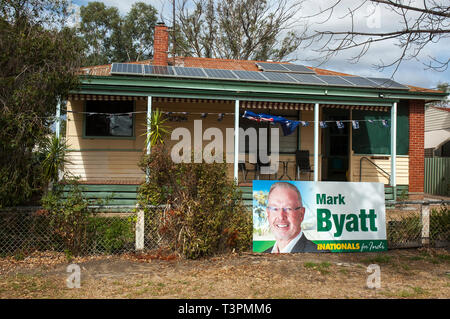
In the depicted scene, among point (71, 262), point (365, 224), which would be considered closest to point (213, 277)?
point (71, 262)

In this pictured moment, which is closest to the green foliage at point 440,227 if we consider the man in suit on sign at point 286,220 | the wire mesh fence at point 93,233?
the man in suit on sign at point 286,220

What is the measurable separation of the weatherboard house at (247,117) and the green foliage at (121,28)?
2426 centimetres

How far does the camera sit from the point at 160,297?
14.9 ft

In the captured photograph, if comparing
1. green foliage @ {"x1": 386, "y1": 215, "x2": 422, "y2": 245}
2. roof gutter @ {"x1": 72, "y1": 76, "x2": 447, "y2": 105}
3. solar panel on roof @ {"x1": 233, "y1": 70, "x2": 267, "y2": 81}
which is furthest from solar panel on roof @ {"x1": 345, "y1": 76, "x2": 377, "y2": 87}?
green foliage @ {"x1": 386, "y1": 215, "x2": 422, "y2": 245}

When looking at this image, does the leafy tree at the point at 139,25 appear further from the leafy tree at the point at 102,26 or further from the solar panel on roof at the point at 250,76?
the solar panel on roof at the point at 250,76

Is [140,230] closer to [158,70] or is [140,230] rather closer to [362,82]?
[158,70]

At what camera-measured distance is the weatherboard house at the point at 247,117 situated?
9.79 m

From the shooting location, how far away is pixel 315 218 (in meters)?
6.52

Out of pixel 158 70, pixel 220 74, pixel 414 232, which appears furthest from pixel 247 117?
pixel 414 232

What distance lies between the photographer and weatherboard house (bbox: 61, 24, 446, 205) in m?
9.79

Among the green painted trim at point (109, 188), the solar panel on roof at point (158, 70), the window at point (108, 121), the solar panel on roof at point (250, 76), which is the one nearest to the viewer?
the green painted trim at point (109, 188)

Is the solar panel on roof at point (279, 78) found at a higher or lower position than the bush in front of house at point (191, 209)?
higher

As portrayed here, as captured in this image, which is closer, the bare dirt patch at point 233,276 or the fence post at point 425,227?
the bare dirt patch at point 233,276

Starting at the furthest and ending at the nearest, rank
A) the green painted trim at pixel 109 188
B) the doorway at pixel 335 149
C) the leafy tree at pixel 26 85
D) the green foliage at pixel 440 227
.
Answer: the doorway at pixel 335 149
the green painted trim at pixel 109 188
the green foliage at pixel 440 227
the leafy tree at pixel 26 85
